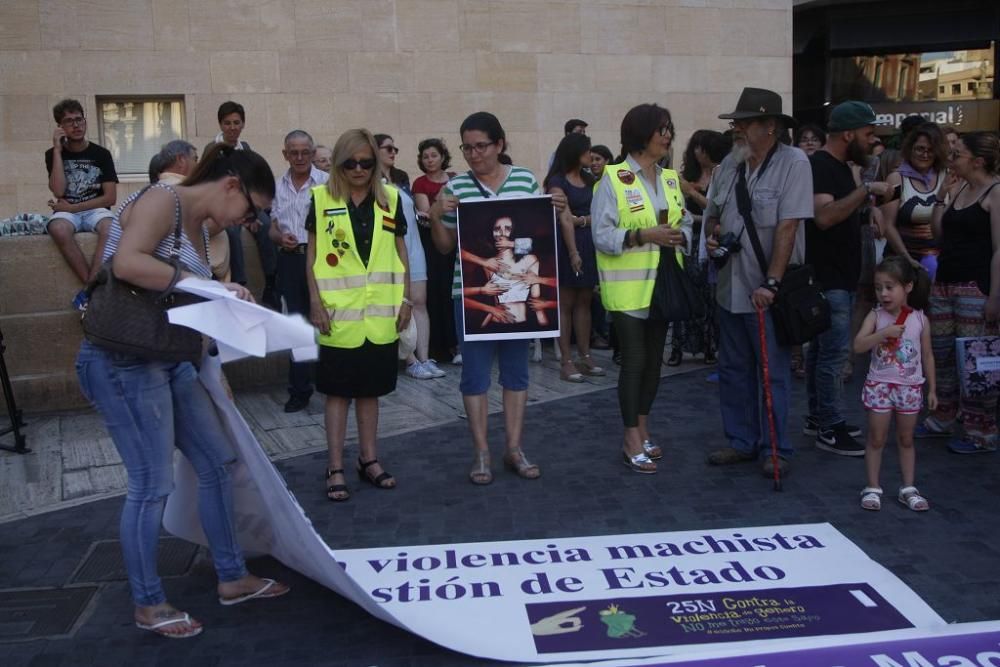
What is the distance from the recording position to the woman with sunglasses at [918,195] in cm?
732

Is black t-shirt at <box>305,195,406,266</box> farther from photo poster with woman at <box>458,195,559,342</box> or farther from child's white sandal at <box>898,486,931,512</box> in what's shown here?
child's white sandal at <box>898,486,931,512</box>

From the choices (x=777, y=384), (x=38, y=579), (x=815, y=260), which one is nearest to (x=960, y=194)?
(x=815, y=260)

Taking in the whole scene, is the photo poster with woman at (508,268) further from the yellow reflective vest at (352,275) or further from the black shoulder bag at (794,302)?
the black shoulder bag at (794,302)

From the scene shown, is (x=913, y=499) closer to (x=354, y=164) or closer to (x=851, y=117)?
(x=851, y=117)

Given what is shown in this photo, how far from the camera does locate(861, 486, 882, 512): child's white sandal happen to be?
5164 millimetres

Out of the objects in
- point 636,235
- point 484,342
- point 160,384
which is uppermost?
point 636,235

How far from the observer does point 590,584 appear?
429cm

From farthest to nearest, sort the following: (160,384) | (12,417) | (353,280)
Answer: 1. (12,417)
2. (353,280)
3. (160,384)

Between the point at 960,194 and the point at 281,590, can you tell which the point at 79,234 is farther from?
the point at 960,194

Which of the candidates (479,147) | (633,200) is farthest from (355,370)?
(633,200)

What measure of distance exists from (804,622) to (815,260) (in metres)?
2.95

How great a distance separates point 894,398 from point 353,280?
2824mm

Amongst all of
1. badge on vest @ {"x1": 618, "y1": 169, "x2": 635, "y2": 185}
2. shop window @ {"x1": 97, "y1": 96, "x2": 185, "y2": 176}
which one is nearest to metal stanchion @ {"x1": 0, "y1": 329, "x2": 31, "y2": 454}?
badge on vest @ {"x1": 618, "y1": 169, "x2": 635, "y2": 185}

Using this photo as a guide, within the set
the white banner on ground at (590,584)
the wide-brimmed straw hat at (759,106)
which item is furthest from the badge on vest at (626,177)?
the white banner on ground at (590,584)
